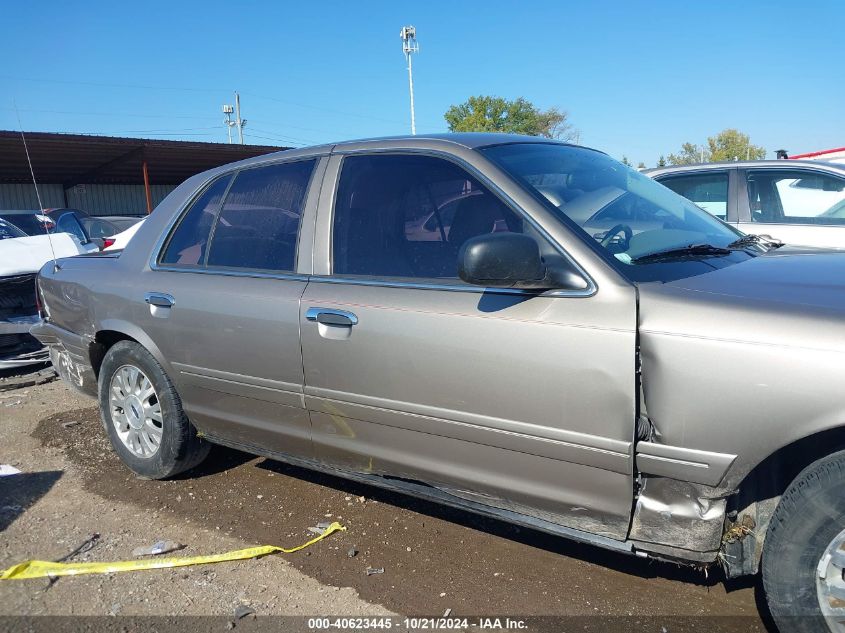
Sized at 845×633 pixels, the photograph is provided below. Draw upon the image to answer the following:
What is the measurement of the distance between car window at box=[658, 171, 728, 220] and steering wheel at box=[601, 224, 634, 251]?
404cm

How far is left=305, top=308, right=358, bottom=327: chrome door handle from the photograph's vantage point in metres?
2.86

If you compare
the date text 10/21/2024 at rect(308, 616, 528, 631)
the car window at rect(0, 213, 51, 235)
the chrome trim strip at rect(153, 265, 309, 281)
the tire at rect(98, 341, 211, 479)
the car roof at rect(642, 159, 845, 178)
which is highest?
the car roof at rect(642, 159, 845, 178)

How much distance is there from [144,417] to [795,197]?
5736 mm

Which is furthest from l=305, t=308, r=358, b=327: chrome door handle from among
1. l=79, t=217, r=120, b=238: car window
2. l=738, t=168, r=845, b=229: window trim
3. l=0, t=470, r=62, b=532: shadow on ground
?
l=79, t=217, r=120, b=238: car window

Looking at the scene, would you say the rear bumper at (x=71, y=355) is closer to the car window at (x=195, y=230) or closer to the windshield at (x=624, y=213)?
the car window at (x=195, y=230)

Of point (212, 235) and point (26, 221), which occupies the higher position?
point (26, 221)

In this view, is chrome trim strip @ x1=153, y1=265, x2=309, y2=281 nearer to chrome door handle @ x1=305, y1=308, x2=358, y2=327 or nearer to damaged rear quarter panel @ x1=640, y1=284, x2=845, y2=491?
chrome door handle @ x1=305, y1=308, x2=358, y2=327

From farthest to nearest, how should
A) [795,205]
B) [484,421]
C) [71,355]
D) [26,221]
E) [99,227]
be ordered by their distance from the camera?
1. [99,227]
2. [26,221]
3. [795,205]
4. [71,355]
5. [484,421]

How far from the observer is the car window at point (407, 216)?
2785 millimetres

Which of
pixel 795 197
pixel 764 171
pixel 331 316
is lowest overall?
pixel 331 316

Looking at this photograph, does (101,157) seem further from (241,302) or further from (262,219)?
(241,302)

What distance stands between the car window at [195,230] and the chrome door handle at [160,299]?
8.3 inches

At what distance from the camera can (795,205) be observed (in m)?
6.20

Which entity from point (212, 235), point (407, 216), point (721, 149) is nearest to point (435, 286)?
point (407, 216)
